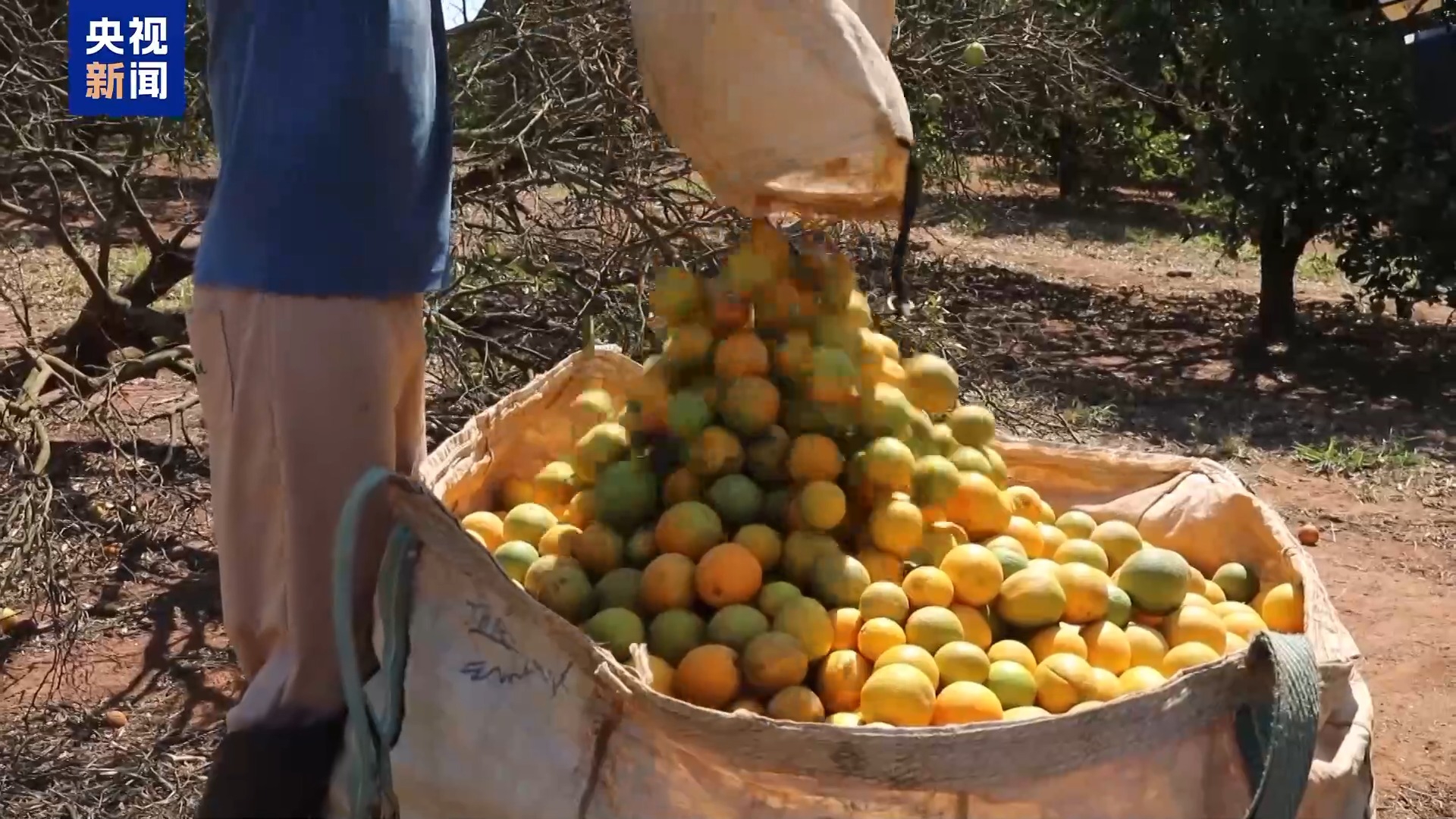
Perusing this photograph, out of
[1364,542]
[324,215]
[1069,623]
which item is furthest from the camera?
[1364,542]

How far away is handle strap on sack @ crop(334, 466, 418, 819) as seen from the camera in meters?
1.23

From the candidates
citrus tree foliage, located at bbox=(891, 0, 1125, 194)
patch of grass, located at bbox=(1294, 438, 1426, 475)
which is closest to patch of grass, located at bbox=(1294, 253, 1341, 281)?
citrus tree foliage, located at bbox=(891, 0, 1125, 194)

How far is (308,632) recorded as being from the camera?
5.04 feet

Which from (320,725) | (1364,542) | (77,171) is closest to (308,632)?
(320,725)

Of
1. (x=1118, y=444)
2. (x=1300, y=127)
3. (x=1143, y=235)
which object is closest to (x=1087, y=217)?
(x=1143, y=235)

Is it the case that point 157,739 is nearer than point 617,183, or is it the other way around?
point 157,739

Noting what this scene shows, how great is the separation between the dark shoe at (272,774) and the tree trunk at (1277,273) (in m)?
6.56

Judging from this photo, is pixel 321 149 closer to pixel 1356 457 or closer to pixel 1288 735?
pixel 1288 735

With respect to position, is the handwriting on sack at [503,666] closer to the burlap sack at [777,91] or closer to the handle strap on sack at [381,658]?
the handle strap on sack at [381,658]

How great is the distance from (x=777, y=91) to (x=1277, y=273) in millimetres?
6542

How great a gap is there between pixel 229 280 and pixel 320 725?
55 centimetres

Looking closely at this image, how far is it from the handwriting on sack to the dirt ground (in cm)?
183

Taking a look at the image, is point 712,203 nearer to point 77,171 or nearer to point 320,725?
point 77,171

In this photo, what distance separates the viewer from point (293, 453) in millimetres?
1498
